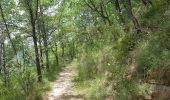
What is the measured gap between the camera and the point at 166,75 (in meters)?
7.84

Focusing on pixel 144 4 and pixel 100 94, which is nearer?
pixel 100 94

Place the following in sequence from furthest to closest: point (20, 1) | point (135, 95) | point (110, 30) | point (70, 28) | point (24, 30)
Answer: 1. point (70, 28)
2. point (24, 30)
3. point (20, 1)
4. point (110, 30)
5. point (135, 95)

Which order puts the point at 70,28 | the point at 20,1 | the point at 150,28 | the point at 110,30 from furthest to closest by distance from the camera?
the point at 70,28 < the point at 20,1 < the point at 110,30 < the point at 150,28

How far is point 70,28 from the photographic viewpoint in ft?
144

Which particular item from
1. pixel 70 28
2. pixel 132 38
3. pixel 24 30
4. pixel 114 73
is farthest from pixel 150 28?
pixel 70 28

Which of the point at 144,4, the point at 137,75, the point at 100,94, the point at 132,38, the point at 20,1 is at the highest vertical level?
the point at 20,1

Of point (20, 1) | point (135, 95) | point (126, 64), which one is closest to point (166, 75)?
point (135, 95)

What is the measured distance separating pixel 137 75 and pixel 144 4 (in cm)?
408

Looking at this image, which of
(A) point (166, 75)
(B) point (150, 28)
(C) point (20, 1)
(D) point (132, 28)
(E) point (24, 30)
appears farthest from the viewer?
(E) point (24, 30)

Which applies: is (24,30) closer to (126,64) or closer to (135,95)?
(126,64)

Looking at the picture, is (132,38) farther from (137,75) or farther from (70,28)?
(70,28)

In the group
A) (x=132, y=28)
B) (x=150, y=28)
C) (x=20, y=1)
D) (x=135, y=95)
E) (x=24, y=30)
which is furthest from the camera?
(x=24, y=30)

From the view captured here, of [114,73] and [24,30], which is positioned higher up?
[24,30]

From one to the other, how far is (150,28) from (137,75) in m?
2.00
